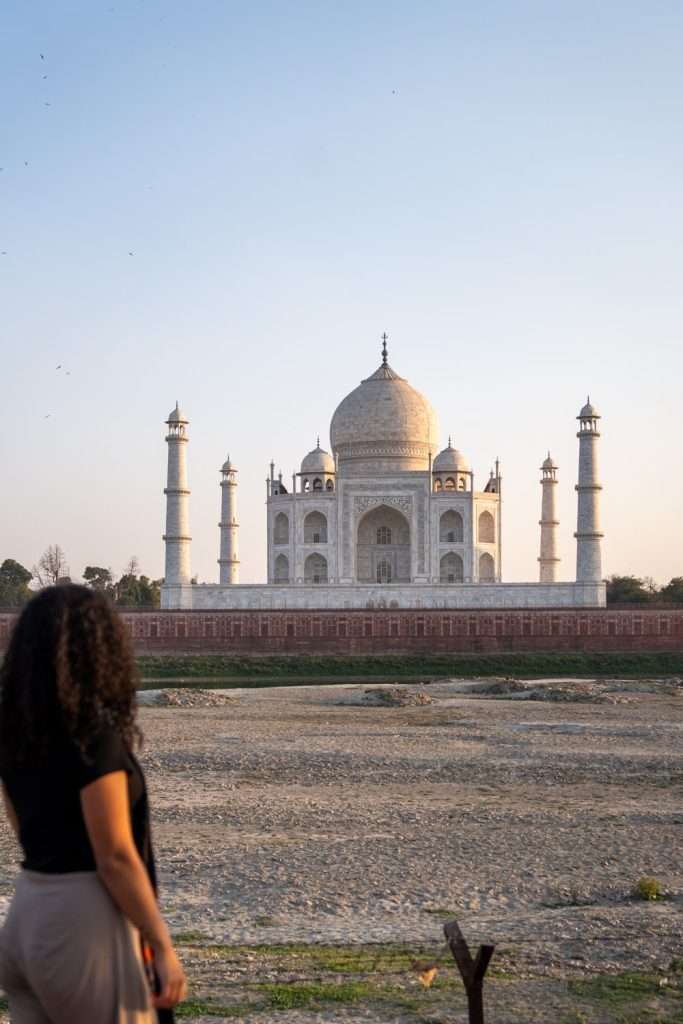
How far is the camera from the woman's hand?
8.47ft

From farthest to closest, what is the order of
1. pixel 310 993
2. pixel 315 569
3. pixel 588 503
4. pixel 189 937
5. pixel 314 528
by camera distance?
pixel 314 528 < pixel 315 569 < pixel 588 503 < pixel 189 937 < pixel 310 993

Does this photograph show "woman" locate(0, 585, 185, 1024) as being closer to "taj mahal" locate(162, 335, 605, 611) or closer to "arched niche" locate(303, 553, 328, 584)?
"taj mahal" locate(162, 335, 605, 611)

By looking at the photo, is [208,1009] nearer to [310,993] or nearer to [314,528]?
[310,993]

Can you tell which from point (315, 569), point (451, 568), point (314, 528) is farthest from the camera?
point (314, 528)

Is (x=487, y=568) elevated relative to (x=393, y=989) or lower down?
elevated

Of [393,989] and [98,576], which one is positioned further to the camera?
[98,576]

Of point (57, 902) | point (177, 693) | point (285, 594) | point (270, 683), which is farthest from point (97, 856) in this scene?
point (285, 594)

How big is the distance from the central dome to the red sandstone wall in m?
11.3

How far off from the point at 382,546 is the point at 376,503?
1.97 m

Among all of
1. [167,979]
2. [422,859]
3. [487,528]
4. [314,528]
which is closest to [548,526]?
[487,528]

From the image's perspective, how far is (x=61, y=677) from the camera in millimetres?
2625

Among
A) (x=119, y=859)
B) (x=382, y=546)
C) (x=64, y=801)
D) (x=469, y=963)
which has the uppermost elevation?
(x=382, y=546)

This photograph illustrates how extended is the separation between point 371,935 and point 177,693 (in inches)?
679

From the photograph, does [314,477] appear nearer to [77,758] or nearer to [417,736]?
[417,736]
